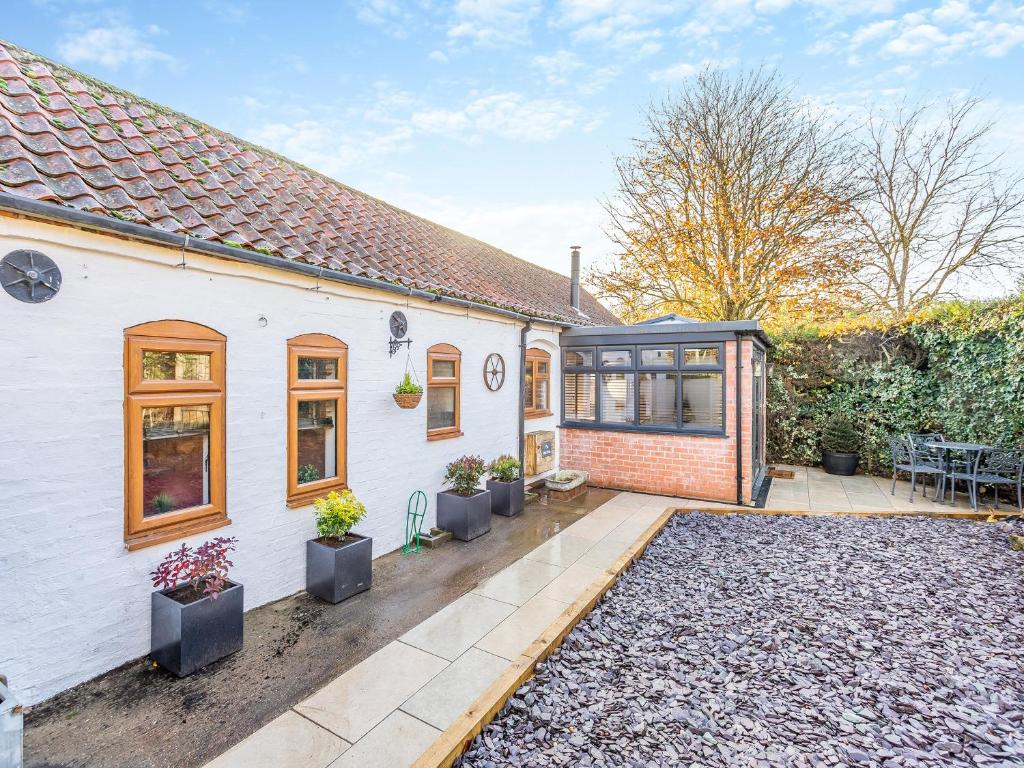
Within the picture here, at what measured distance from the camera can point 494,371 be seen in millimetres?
7586

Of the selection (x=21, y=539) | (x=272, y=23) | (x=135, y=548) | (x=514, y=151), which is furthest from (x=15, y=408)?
(x=514, y=151)

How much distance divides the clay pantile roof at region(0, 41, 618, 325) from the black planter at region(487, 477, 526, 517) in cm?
275

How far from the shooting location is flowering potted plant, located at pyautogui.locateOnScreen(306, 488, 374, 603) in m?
4.41

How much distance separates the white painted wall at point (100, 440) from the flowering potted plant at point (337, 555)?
0.63ft

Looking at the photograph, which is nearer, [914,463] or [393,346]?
[393,346]

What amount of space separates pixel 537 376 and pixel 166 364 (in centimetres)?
623

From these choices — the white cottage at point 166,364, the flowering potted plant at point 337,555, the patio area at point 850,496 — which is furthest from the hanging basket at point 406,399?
the patio area at point 850,496

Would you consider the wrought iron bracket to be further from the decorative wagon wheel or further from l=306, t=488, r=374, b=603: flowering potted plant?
the decorative wagon wheel

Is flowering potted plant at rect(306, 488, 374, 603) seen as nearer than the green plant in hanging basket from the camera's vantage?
Yes

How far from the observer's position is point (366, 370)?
5336mm

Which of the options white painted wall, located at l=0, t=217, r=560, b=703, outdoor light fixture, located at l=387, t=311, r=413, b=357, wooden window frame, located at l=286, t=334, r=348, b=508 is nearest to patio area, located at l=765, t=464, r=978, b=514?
outdoor light fixture, located at l=387, t=311, r=413, b=357

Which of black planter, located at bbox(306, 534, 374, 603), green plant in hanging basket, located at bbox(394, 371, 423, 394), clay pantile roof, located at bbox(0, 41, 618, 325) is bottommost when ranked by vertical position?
black planter, located at bbox(306, 534, 374, 603)

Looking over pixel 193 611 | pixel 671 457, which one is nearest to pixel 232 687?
pixel 193 611

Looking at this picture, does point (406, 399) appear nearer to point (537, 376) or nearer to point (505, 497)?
point (505, 497)
